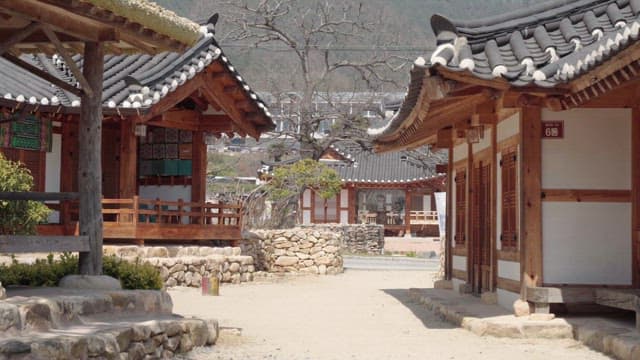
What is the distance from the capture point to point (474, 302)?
14.3m

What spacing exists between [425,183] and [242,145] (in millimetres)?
31583

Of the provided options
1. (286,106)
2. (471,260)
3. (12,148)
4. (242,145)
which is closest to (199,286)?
(12,148)

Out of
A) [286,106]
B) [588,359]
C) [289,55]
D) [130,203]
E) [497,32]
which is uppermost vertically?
[289,55]

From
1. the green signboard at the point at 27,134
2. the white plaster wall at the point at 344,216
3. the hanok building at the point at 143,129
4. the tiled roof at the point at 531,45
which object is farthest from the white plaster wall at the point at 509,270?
the white plaster wall at the point at 344,216

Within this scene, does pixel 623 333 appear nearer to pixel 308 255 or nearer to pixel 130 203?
pixel 130 203

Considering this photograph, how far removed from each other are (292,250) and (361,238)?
67.5ft

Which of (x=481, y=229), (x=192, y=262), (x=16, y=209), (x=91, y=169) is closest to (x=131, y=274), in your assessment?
(x=91, y=169)

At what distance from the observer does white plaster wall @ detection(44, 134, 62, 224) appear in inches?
786

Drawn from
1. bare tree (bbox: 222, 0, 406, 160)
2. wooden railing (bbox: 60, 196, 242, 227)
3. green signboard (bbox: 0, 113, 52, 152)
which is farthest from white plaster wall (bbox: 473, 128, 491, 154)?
bare tree (bbox: 222, 0, 406, 160)

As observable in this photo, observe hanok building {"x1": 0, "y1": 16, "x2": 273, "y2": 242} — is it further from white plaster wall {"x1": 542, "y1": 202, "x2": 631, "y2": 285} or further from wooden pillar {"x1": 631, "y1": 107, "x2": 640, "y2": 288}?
wooden pillar {"x1": 631, "y1": 107, "x2": 640, "y2": 288}

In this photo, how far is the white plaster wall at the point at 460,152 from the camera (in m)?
16.6

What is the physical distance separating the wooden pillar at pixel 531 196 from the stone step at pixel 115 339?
3782 mm

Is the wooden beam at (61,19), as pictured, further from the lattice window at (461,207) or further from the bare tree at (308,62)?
the bare tree at (308,62)

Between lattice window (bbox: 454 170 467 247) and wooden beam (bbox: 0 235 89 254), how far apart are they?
27.0ft
